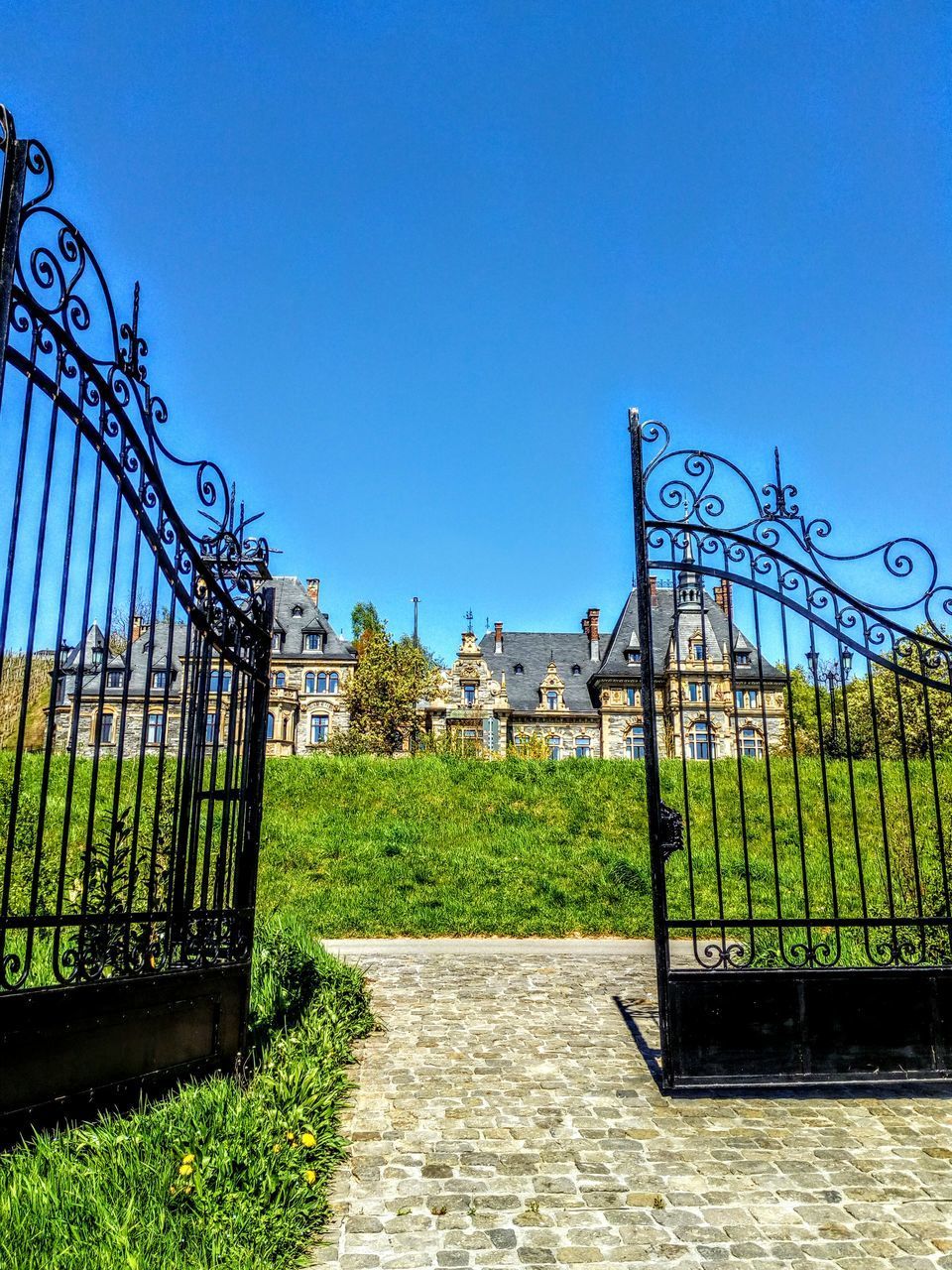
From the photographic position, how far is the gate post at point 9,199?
3.58 meters

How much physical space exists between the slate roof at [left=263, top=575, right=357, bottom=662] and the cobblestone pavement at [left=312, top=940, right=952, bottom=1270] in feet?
135

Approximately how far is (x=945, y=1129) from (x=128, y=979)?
188 inches

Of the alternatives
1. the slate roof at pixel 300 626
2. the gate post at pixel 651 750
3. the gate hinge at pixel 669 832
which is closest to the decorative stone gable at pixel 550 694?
the slate roof at pixel 300 626

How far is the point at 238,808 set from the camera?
20.0 ft

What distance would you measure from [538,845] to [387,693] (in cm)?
2848

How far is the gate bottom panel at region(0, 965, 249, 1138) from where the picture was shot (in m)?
3.78

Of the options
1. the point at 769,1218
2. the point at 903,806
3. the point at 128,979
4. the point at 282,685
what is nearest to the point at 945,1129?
the point at 769,1218

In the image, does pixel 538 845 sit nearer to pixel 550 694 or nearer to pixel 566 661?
pixel 550 694

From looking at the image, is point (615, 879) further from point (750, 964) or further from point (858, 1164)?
point (858, 1164)

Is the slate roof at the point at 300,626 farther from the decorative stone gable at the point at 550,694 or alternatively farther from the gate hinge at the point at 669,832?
the gate hinge at the point at 669,832

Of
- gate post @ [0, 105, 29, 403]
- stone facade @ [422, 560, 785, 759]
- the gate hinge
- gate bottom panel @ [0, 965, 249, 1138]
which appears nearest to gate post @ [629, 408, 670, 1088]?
the gate hinge

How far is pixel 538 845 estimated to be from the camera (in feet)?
53.5

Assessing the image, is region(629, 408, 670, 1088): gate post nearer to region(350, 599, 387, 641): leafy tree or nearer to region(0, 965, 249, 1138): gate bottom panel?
region(0, 965, 249, 1138): gate bottom panel

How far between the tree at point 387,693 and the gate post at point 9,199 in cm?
4011
